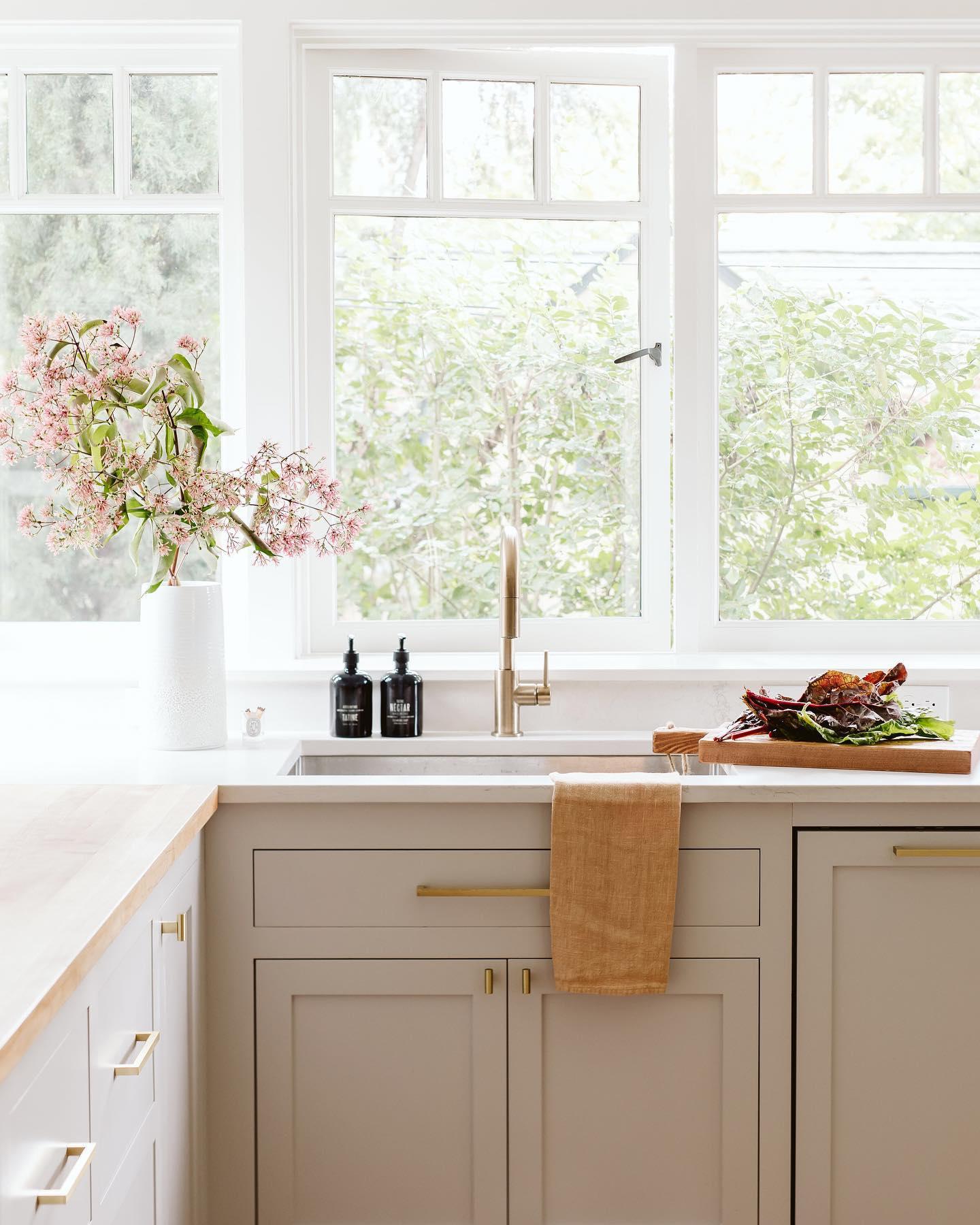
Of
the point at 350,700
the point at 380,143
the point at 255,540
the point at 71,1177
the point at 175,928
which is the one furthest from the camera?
the point at 380,143

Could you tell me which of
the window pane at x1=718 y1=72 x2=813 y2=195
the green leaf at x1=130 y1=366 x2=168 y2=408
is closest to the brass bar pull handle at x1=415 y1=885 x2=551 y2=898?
the green leaf at x1=130 y1=366 x2=168 y2=408

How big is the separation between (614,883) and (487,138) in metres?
1.56

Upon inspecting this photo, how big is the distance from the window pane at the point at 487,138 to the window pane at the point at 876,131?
2.11ft

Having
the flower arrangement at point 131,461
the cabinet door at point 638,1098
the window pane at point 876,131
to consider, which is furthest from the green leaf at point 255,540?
the window pane at point 876,131

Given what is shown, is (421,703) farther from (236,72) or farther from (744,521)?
(236,72)

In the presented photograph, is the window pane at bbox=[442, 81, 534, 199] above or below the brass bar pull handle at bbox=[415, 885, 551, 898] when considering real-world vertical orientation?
above

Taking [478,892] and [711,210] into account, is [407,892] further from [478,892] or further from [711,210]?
[711,210]

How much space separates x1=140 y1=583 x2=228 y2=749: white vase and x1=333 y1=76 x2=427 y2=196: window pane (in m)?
0.96

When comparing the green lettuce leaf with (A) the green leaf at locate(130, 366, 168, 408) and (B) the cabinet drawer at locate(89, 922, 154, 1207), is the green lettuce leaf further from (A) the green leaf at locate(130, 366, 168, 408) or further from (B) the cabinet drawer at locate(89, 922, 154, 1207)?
(A) the green leaf at locate(130, 366, 168, 408)

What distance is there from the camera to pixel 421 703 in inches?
84.8

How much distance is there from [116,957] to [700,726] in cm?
129

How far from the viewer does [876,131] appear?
237 cm

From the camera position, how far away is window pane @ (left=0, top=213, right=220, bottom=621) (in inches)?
91.7

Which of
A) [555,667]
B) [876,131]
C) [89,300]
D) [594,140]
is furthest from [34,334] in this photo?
[876,131]
